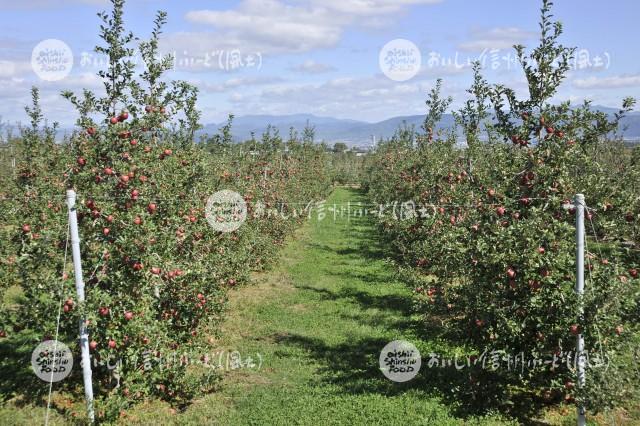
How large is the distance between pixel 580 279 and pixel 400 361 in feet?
11.9

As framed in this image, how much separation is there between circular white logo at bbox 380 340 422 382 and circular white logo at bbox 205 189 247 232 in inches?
173

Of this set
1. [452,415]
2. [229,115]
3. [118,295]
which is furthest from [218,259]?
[229,115]

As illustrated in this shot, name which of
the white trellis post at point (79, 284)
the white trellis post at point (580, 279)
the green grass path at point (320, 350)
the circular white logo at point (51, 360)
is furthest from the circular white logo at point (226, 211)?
the white trellis post at point (580, 279)

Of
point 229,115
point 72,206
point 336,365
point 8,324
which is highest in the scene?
point 229,115

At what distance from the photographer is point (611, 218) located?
6477 mm

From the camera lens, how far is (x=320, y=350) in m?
9.16

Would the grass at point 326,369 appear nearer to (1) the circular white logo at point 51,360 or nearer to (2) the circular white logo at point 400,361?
(2) the circular white logo at point 400,361

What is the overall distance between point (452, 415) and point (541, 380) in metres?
1.30

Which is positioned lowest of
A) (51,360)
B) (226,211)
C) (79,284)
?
(51,360)

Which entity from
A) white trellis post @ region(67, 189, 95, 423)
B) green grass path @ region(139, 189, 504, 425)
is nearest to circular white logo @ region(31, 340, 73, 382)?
white trellis post @ region(67, 189, 95, 423)

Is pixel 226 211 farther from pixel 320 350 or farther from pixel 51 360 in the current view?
pixel 51 360

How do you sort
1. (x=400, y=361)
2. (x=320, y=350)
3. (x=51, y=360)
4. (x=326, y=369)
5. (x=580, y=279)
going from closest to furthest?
(x=580, y=279) → (x=51, y=360) → (x=326, y=369) → (x=400, y=361) → (x=320, y=350)

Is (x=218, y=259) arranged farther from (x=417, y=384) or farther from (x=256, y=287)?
(x=256, y=287)

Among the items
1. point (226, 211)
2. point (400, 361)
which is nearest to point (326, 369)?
point (400, 361)
